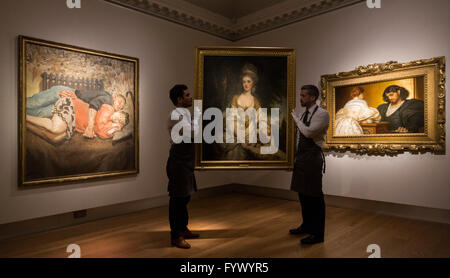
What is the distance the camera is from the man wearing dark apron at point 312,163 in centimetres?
319

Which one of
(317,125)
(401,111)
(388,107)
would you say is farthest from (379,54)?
(317,125)

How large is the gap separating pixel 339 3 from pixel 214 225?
4580 mm

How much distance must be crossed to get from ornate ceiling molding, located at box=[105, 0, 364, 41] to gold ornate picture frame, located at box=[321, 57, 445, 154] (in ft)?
4.72

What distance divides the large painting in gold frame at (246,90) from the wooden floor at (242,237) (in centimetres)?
96

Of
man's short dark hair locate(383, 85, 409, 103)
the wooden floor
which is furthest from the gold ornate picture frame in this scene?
the wooden floor

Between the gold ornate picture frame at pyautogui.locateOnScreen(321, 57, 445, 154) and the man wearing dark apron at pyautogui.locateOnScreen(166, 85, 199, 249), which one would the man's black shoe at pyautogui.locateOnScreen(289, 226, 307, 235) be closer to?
the man wearing dark apron at pyautogui.locateOnScreen(166, 85, 199, 249)

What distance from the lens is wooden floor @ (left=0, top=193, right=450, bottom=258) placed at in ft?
10.0

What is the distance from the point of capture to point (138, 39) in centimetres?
489

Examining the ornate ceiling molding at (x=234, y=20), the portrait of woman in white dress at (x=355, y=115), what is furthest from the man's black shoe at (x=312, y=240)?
the ornate ceiling molding at (x=234, y=20)

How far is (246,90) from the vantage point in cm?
392

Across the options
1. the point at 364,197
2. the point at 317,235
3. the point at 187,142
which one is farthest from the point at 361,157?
the point at 187,142

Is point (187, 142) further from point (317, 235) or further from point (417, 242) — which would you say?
point (417, 242)

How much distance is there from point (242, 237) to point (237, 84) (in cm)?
216

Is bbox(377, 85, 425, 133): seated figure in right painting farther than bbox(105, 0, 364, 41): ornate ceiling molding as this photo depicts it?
No
